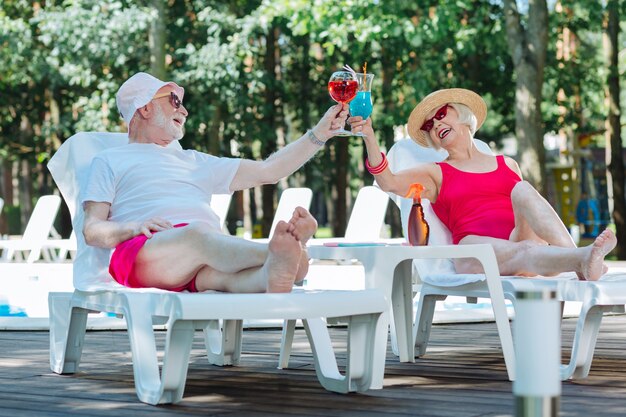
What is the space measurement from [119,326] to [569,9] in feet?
42.2

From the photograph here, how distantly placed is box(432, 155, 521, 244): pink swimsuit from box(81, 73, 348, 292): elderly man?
95 cm

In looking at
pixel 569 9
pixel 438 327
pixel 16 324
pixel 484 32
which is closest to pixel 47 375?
pixel 16 324

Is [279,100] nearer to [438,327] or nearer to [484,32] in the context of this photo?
[484,32]

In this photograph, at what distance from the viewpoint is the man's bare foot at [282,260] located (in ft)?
13.9

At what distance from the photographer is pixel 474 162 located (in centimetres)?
598

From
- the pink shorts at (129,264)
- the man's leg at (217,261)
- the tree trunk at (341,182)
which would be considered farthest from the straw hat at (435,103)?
the tree trunk at (341,182)

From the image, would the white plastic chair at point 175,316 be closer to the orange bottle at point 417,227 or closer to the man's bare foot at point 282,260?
the man's bare foot at point 282,260

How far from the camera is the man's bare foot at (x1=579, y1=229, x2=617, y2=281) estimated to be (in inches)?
194

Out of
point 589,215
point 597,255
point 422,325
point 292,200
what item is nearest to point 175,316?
point 597,255

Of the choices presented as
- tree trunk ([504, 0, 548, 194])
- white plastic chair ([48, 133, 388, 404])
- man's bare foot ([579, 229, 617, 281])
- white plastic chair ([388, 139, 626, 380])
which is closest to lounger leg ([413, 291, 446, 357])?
white plastic chair ([388, 139, 626, 380])

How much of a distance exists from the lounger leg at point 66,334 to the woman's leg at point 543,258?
172cm

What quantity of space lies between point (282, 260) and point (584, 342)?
54.6 inches

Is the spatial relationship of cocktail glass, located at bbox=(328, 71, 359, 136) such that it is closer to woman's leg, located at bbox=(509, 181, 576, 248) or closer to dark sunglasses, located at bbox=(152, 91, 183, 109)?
dark sunglasses, located at bbox=(152, 91, 183, 109)

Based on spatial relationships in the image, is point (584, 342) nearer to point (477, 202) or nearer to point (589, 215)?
point (477, 202)
